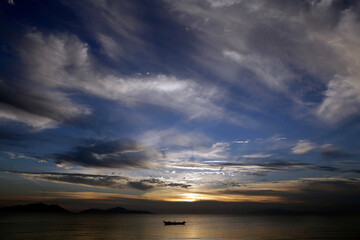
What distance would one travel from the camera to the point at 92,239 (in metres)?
101

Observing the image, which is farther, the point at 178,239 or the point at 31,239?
the point at 178,239

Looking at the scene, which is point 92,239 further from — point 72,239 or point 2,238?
point 2,238

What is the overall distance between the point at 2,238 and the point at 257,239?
338 ft

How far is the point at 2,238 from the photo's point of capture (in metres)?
95.8

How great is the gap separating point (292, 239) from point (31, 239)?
344ft

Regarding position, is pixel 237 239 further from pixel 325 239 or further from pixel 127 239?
pixel 127 239

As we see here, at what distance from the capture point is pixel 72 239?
326ft

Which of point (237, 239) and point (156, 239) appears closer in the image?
point (237, 239)

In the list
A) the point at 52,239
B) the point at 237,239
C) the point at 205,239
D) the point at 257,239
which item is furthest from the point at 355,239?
the point at 52,239

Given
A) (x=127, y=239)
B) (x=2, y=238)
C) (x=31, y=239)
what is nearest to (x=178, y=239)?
(x=127, y=239)

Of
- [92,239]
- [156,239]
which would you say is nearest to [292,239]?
[156,239]

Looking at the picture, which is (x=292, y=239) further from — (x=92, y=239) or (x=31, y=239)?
(x=31, y=239)

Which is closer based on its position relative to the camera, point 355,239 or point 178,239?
point 355,239

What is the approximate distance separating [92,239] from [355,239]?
348 feet
